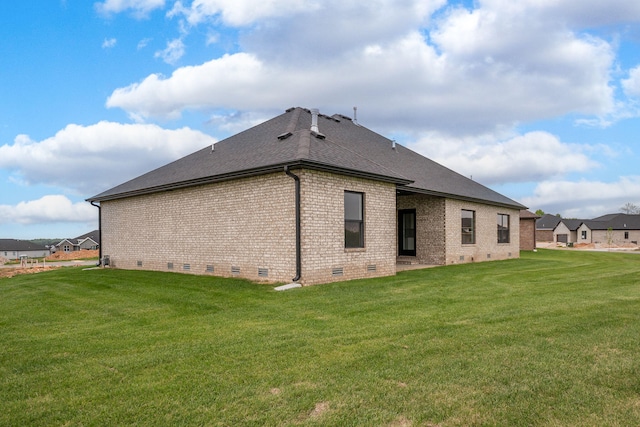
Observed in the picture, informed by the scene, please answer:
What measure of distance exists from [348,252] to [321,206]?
1.79m

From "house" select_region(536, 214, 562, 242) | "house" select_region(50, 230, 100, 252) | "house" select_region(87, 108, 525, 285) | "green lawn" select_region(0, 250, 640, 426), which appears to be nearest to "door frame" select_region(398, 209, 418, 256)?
"house" select_region(87, 108, 525, 285)

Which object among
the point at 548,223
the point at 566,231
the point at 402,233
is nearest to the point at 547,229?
the point at 548,223

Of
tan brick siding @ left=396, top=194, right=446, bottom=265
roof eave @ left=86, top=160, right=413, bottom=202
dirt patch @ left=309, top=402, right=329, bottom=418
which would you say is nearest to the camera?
dirt patch @ left=309, top=402, right=329, bottom=418

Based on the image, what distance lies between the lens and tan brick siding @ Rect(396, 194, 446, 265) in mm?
19531

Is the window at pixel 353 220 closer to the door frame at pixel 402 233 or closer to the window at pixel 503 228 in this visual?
the door frame at pixel 402 233

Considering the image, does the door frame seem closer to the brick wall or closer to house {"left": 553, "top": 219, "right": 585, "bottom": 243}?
the brick wall

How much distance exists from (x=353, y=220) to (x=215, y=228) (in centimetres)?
461

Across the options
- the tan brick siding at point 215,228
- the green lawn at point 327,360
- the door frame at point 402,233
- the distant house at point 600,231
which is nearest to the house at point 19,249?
the tan brick siding at point 215,228

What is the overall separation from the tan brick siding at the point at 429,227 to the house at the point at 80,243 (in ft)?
276

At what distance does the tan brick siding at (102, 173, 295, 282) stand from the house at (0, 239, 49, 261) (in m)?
88.2

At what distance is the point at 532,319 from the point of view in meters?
7.36

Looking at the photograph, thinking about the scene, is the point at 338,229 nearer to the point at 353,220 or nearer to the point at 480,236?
the point at 353,220

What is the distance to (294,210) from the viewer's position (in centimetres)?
1212

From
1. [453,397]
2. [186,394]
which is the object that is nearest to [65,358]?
[186,394]
